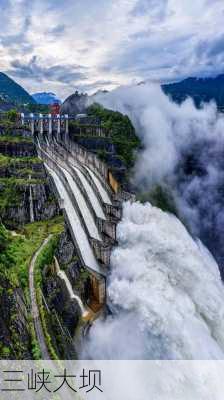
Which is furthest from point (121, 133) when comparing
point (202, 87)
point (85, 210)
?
point (202, 87)

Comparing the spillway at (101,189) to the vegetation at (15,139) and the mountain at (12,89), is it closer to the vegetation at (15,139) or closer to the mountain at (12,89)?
the vegetation at (15,139)

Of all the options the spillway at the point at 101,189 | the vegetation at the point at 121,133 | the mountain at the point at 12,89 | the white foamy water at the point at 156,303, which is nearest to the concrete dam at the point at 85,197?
the spillway at the point at 101,189

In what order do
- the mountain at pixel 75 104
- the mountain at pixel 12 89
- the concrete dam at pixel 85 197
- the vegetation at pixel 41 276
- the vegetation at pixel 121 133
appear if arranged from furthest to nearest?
1. the mountain at pixel 12 89
2. the mountain at pixel 75 104
3. the vegetation at pixel 121 133
4. the concrete dam at pixel 85 197
5. the vegetation at pixel 41 276

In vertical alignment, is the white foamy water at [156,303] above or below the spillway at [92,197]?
below

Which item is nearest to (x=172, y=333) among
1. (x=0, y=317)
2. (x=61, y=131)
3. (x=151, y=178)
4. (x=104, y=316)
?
(x=104, y=316)

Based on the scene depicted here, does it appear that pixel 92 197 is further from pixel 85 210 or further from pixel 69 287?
Answer: pixel 69 287

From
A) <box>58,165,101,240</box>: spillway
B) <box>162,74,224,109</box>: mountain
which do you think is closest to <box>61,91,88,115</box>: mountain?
<box>58,165,101,240</box>: spillway
